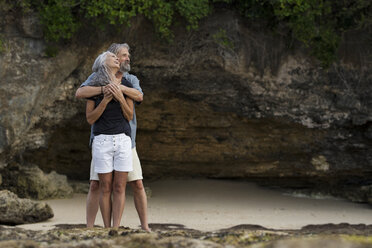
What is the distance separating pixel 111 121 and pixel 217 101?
10.7 feet

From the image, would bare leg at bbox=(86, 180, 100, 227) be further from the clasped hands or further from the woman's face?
the woman's face

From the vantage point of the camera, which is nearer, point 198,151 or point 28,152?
point 28,152

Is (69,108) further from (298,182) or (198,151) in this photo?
(298,182)

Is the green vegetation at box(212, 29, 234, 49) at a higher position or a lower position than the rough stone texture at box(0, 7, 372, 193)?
higher

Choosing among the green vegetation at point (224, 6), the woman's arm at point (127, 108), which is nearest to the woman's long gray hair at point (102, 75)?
the woman's arm at point (127, 108)

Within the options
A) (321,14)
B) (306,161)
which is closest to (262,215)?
(306,161)

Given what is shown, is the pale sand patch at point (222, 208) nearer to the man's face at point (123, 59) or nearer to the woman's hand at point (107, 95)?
the woman's hand at point (107, 95)

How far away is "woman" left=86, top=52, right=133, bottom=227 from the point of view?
13.8ft

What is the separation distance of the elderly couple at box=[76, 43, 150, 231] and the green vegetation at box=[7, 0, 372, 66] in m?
2.25

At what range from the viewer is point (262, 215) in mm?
6820

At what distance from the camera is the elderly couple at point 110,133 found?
421 cm

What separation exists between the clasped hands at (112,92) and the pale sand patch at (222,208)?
190 centimetres

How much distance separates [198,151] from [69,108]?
207 centimetres

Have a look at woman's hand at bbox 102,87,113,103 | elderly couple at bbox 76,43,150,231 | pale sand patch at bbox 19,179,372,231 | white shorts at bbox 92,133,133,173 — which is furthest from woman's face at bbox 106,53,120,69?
pale sand patch at bbox 19,179,372,231
